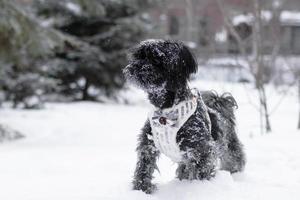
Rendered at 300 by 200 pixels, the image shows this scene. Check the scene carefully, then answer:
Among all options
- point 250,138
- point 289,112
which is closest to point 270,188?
point 250,138

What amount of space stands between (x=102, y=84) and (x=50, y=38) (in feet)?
24.7

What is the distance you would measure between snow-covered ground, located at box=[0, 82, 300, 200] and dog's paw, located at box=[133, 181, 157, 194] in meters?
0.05

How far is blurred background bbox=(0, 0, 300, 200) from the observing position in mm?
7070

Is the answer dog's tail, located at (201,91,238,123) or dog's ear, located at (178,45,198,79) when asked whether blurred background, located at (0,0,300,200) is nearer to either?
dog's tail, located at (201,91,238,123)

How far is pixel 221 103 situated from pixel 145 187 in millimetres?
1425

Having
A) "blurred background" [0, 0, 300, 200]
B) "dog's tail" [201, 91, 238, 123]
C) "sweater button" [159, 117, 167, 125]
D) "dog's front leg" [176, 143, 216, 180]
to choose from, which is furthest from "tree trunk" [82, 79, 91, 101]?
"sweater button" [159, 117, 167, 125]

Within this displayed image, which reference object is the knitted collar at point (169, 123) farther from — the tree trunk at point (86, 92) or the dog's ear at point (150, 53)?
the tree trunk at point (86, 92)

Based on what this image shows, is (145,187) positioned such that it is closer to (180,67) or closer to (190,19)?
(180,67)

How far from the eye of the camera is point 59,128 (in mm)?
10875

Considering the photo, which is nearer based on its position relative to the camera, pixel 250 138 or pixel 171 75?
pixel 171 75

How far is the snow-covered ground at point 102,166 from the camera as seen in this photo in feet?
14.5

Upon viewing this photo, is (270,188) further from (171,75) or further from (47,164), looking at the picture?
(47,164)

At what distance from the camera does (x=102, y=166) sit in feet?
20.6

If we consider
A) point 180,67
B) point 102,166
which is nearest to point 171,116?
point 180,67
